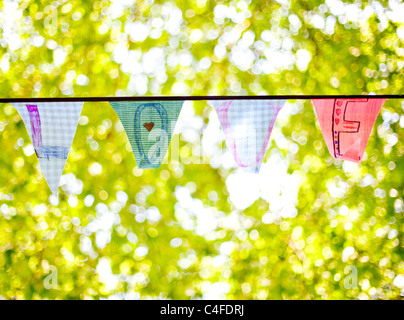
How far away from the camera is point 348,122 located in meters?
1.70

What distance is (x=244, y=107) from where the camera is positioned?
1693 mm

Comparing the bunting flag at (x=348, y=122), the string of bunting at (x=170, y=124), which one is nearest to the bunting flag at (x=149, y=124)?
the string of bunting at (x=170, y=124)

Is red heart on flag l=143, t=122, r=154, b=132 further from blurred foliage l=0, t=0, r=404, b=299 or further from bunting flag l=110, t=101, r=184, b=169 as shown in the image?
blurred foliage l=0, t=0, r=404, b=299

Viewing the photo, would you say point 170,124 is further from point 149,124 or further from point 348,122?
point 348,122

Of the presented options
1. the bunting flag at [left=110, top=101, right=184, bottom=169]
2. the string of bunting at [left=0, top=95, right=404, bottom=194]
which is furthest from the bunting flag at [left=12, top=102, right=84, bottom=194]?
the bunting flag at [left=110, top=101, right=184, bottom=169]

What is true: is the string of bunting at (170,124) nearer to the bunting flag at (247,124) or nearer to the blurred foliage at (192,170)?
the bunting flag at (247,124)

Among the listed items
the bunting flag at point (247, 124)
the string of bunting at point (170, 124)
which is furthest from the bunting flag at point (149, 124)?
the bunting flag at point (247, 124)

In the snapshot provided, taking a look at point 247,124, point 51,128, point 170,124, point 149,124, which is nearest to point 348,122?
point 247,124

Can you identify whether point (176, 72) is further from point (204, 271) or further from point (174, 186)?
point (204, 271)

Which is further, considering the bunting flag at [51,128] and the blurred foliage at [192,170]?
the blurred foliage at [192,170]

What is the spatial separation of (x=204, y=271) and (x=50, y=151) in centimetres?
187

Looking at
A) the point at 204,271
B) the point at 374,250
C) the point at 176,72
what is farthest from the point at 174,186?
the point at 374,250

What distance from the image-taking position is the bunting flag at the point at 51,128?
1.65 metres

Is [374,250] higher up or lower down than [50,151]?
lower down
